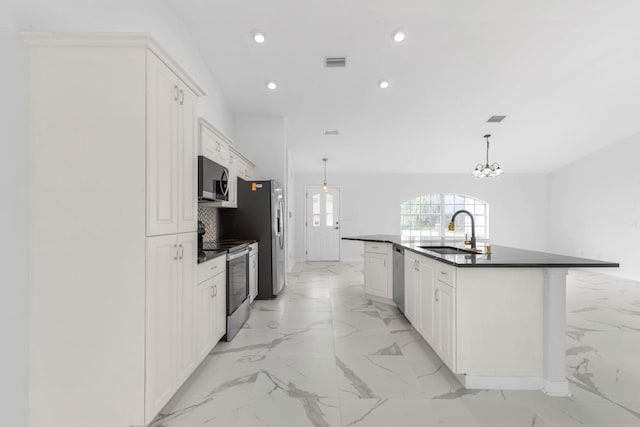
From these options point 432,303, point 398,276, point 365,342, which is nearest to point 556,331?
point 432,303

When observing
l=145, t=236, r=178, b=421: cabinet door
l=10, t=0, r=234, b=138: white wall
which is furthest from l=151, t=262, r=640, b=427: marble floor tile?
l=10, t=0, r=234, b=138: white wall

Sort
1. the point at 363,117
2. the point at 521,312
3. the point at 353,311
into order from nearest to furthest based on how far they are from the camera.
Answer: the point at 521,312
the point at 353,311
the point at 363,117

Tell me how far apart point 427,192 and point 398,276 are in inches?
197

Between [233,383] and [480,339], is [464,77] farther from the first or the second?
[233,383]

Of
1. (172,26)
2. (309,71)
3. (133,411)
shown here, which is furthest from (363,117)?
(133,411)

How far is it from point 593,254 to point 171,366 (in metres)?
8.54

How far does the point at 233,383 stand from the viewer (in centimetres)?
205

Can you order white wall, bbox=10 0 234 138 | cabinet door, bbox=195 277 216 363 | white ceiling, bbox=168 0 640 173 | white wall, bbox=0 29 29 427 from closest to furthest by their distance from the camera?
white wall, bbox=0 29 29 427 < white wall, bbox=10 0 234 138 < cabinet door, bbox=195 277 216 363 < white ceiling, bbox=168 0 640 173

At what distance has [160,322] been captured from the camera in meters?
1.64

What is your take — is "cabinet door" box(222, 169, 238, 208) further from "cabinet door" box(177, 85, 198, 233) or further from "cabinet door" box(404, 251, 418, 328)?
"cabinet door" box(404, 251, 418, 328)

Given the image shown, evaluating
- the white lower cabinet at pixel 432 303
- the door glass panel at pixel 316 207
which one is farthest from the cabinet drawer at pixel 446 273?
the door glass panel at pixel 316 207

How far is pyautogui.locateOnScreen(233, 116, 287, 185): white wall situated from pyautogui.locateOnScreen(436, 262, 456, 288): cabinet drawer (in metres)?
3.33

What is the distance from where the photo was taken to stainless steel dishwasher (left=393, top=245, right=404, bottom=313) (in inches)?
133

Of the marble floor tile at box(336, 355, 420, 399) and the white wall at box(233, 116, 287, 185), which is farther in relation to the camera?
the white wall at box(233, 116, 287, 185)
